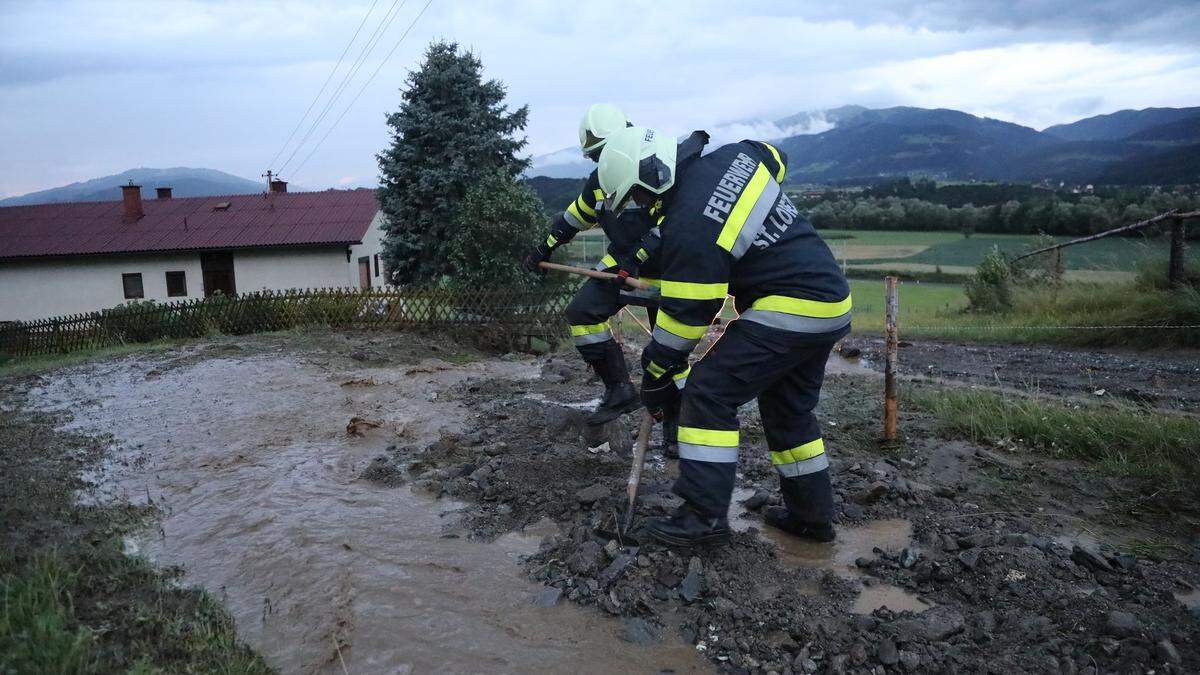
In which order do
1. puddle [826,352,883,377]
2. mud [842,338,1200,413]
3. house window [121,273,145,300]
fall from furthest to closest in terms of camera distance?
house window [121,273,145,300] < puddle [826,352,883,377] < mud [842,338,1200,413]

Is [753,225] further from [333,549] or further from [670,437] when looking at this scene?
[333,549]

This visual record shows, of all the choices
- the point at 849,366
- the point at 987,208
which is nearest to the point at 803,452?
the point at 849,366

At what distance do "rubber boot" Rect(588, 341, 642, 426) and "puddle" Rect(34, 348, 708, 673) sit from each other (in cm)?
120

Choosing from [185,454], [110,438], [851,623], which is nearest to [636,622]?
[851,623]

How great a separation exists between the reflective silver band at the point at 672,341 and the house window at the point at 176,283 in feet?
89.6

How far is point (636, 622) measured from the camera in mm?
3176

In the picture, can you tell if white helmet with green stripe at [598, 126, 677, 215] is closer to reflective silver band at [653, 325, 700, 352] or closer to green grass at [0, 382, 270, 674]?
reflective silver band at [653, 325, 700, 352]

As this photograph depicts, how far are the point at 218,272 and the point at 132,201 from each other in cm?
508

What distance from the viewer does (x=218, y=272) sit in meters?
26.0

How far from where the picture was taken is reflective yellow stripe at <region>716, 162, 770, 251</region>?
11.2 feet

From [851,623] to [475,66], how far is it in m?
15.4

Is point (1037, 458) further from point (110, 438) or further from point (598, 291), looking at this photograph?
point (110, 438)

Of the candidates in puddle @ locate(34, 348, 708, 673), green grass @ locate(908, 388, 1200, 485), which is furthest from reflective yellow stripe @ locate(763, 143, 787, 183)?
green grass @ locate(908, 388, 1200, 485)

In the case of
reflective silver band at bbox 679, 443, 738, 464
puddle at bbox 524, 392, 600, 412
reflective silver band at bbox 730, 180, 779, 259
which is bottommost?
puddle at bbox 524, 392, 600, 412
